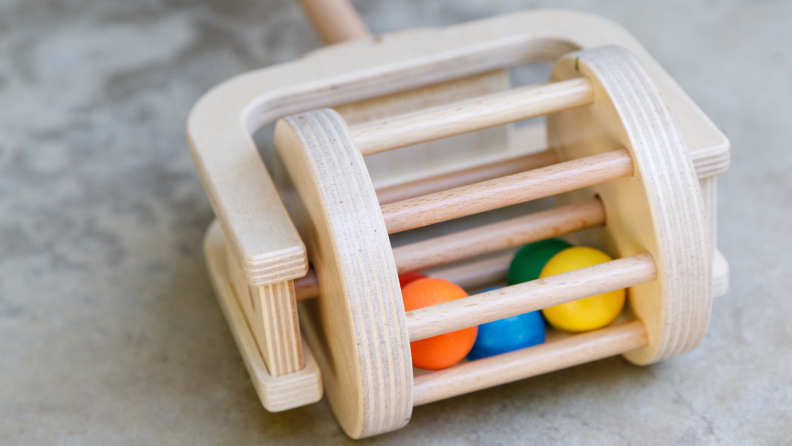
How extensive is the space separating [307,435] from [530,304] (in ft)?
1.30

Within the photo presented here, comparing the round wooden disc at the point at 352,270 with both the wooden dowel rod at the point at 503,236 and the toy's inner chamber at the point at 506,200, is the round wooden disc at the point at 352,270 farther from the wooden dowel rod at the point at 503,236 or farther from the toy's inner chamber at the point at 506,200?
the wooden dowel rod at the point at 503,236

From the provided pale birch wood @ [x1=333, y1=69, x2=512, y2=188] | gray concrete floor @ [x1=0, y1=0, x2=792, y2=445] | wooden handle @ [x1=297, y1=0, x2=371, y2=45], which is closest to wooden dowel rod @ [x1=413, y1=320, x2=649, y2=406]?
gray concrete floor @ [x1=0, y1=0, x2=792, y2=445]

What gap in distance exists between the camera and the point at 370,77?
1357 millimetres

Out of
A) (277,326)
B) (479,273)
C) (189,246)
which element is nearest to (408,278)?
(479,273)

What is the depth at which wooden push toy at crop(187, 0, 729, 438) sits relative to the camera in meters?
1.01

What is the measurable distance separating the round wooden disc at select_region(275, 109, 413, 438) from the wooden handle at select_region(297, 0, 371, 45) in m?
0.52

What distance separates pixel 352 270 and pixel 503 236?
306mm

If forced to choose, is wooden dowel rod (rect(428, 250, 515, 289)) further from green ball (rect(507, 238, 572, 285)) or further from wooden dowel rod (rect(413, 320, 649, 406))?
wooden dowel rod (rect(413, 320, 649, 406))

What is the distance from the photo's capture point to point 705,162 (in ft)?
3.64

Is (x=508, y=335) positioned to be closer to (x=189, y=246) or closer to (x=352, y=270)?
(x=352, y=270)

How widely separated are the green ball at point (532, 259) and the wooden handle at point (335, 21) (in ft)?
1.79

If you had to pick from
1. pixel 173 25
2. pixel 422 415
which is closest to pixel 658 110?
pixel 422 415

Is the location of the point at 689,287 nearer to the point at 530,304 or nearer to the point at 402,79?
the point at 530,304

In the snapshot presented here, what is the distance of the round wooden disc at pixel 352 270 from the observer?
0.97 metres
